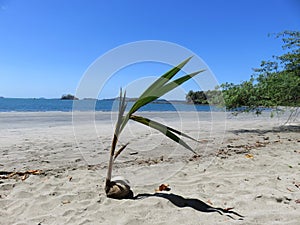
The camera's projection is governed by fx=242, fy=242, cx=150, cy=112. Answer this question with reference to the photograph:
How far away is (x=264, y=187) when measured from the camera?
9.41ft

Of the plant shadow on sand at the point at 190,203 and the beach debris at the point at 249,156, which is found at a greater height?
the beach debris at the point at 249,156

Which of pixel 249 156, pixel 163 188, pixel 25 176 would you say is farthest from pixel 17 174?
pixel 249 156

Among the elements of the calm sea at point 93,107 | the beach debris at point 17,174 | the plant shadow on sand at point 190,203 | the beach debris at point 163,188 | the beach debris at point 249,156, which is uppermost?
the calm sea at point 93,107

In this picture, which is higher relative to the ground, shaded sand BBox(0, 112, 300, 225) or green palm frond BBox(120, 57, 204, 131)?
green palm frond BBox(120, 57, 204, 131)

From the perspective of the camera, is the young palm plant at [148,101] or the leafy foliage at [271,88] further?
the leafy foliage at [271,88]

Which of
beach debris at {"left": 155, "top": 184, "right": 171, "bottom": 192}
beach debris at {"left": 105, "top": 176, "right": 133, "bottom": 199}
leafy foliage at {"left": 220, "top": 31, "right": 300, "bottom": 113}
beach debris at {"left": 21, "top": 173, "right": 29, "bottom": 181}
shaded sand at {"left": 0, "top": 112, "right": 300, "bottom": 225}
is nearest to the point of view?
shaded sand at {"left": 0, "top": 112, "right": 300, "bottom": 225}

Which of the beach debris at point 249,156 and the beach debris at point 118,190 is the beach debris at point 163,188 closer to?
the beach debris at point 118,190

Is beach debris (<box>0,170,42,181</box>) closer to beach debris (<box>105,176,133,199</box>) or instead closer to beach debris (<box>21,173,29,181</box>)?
beach debris (<box>21,173,29,181</box>)

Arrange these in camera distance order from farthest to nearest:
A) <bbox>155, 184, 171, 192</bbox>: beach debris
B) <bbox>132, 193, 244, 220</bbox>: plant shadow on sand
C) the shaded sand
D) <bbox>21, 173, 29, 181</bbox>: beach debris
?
<bbox>21, 173, 29, 181</bbox>: beach debris < <bbox>155, 184, 171, 192</bbox>: beach debris < <bbox>132, 193, 244, 220</bbox>: plant shadow on sand < the shaded sand

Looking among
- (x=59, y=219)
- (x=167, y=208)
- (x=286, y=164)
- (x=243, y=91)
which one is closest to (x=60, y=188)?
(x=59, y=219)

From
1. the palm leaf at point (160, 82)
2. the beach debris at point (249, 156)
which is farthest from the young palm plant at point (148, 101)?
the beach debris at point (249, 156)

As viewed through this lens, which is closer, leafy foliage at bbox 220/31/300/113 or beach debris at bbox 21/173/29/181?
beach debris at bbox 21/173/29/181

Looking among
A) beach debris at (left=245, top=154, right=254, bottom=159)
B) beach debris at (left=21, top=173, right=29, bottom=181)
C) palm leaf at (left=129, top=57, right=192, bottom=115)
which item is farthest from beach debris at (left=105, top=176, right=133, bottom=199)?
beach debris at (left=245, top=154, right=254, bottom=159)

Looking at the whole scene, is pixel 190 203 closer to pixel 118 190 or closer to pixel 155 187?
pixel 155 187
